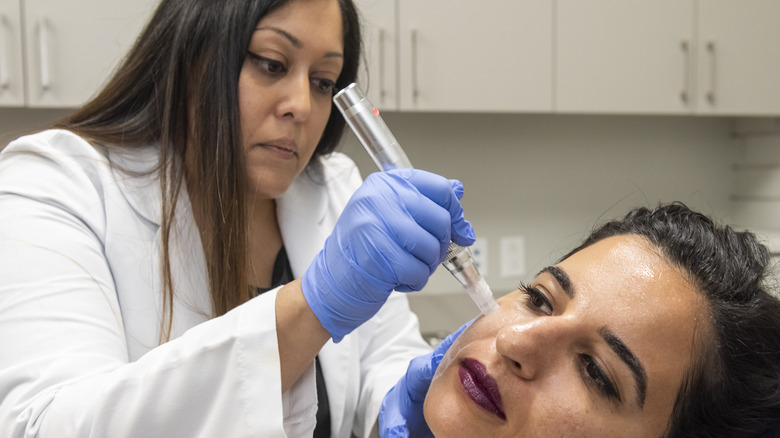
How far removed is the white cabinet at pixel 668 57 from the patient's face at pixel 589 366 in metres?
1.42

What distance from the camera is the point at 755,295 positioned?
1.07 metres

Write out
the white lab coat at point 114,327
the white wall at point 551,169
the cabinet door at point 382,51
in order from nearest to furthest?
the white lab coat at point 114,327 → the cabinet door at point 382,51 → the white wall at point 551,169

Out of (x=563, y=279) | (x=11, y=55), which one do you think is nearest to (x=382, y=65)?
(x=11, y=55)

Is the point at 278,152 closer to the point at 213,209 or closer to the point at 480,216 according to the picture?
the point at 213,209

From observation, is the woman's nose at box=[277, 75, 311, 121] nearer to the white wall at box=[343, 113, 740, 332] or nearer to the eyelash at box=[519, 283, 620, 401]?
the eyelash at box=[519, 283, 620, 401]

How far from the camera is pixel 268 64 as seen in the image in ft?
4.07

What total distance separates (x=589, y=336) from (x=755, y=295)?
0.30m

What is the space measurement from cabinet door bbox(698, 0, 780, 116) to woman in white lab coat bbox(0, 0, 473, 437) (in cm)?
154

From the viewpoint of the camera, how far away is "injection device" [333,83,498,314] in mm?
1009

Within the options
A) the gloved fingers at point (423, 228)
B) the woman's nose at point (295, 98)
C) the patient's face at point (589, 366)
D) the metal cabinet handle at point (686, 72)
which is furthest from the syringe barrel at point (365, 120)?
the metal cabinet handle at point (686, 72)

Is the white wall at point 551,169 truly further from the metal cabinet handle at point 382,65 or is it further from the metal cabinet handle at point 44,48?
the metal cabinet handle at point 44,48

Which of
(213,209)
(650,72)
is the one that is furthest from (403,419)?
(650,72)

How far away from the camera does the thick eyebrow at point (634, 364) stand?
0.96m

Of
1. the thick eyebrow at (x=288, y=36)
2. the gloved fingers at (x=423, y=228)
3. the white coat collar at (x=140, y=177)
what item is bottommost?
the gloved fingers at (x=423, y=228)
